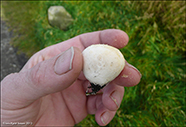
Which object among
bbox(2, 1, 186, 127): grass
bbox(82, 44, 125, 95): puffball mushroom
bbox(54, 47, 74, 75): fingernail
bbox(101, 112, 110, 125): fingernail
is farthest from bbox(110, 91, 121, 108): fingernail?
bbox(54, 47, 74, 75): fingernail

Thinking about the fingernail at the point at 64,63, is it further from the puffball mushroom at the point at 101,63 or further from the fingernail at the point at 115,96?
the fingernail at the point at 115,96

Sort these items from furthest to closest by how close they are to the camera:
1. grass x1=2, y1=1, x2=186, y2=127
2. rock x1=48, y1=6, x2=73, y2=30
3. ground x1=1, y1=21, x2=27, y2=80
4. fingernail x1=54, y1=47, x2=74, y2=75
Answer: rock x1=48, y1=6, x2=73, y2=30 → ground x1=1, y1=21, x2=27, y2=80 → grass x1=2, y1=1, x2=186, y2=127 → fingernail x1=54, y1=47, x2=74, y2=75

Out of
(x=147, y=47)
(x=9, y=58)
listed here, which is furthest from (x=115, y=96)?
→ (x=9, y=58)

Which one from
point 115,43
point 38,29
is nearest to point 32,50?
point 38,29

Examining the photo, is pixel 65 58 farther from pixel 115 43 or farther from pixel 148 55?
pixel 148 55

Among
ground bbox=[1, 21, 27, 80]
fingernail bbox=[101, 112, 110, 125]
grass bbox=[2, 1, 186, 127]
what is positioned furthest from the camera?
ground bbox=[1, 21, 27, 80]

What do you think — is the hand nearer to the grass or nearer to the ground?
the grass

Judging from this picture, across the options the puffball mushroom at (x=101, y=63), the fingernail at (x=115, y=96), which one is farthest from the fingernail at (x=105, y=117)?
the puffball mushroom at (x=101, y=63)
